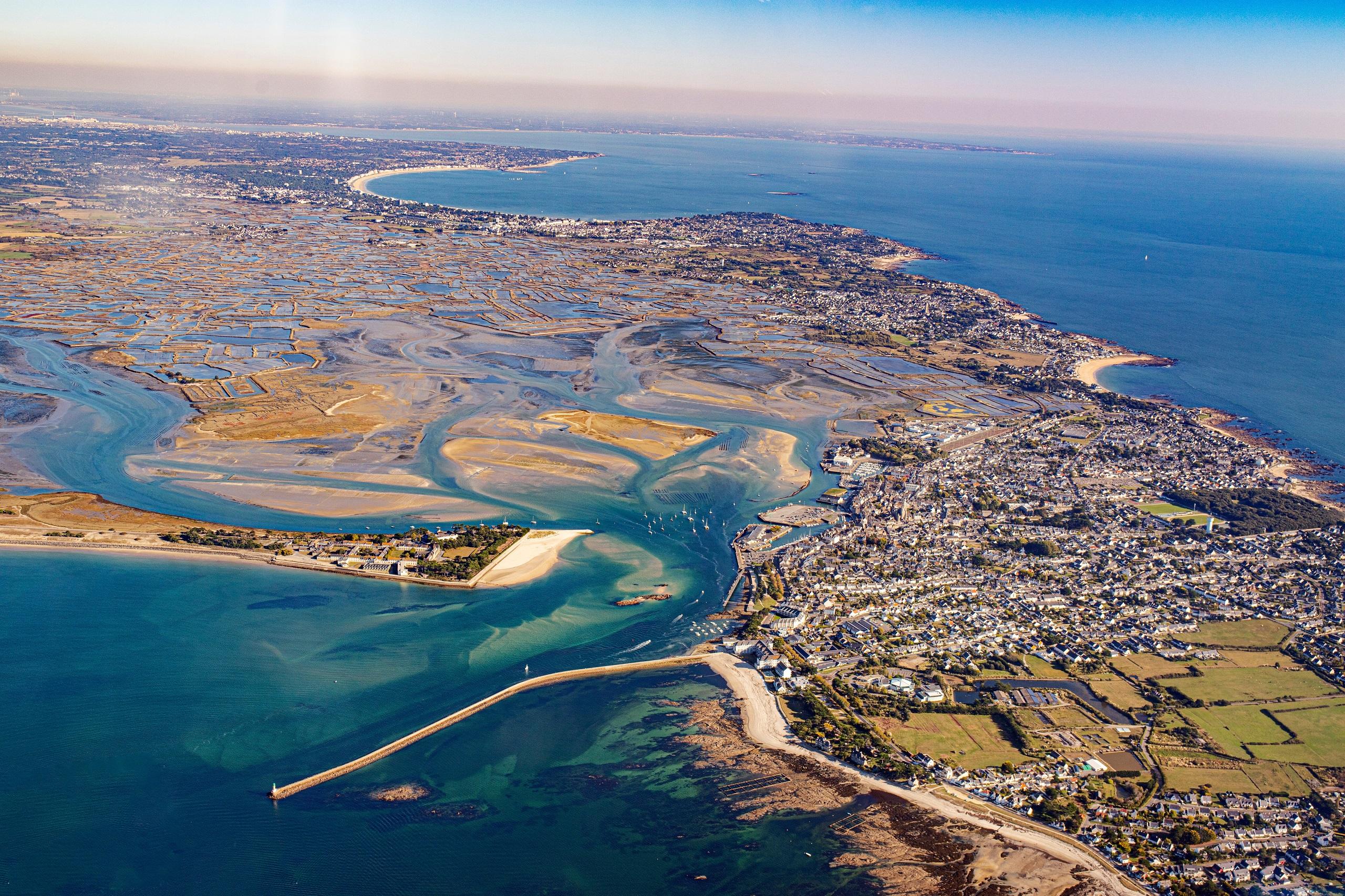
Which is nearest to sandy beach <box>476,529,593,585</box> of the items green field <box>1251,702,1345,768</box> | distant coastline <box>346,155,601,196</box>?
green field <box>1251,702,1345,768</box>

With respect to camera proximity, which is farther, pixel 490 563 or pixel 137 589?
pixel 490 563

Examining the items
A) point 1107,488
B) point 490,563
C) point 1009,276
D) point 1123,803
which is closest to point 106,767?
point 490,563

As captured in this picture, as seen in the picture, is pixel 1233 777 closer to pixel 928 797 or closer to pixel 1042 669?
pixel 1042 669

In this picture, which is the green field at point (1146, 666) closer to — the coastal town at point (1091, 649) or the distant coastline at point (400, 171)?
the coastal town at point (1091, 649)

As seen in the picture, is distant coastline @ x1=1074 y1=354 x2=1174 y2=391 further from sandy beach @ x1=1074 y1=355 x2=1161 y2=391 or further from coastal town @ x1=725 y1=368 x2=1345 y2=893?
coastal town @ x1=725 y1=368 x2=1345 y2=893

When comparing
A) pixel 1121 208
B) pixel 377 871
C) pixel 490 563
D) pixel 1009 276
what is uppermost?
pixel 1121 208

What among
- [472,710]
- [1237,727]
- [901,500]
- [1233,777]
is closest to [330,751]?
[472,710]

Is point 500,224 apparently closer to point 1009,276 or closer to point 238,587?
point 1009,276
